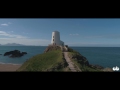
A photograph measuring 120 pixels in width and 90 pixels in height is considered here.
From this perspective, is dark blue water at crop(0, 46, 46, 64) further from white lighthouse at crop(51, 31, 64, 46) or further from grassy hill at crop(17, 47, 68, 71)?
white lighthouse at crop(51, 31, 64, 46)


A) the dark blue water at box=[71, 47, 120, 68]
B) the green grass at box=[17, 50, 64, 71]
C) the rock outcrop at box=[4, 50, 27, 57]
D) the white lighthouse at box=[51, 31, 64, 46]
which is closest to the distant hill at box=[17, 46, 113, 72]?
the green grass at box=[17, 50, 64, 71]

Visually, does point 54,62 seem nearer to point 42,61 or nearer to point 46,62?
point 46,62

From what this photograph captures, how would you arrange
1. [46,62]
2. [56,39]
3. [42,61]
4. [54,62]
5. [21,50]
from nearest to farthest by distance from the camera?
[54,62] → [46,62] → [42,61] → [56,39] → [21,50]

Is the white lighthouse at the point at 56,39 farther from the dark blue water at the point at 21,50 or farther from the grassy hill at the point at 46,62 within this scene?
the dark blue water at the point at 21,50

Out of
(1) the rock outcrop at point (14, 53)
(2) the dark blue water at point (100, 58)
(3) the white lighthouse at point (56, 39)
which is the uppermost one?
(3) the white lighthouse at point (56, 39)

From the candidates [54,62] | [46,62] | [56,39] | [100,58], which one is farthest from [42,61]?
[100,58]

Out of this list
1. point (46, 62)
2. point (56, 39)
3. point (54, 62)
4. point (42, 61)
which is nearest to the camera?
point (54, 62)

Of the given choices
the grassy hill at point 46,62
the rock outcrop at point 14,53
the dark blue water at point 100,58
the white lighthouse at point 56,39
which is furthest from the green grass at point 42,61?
the dark blue water at point 100,58
